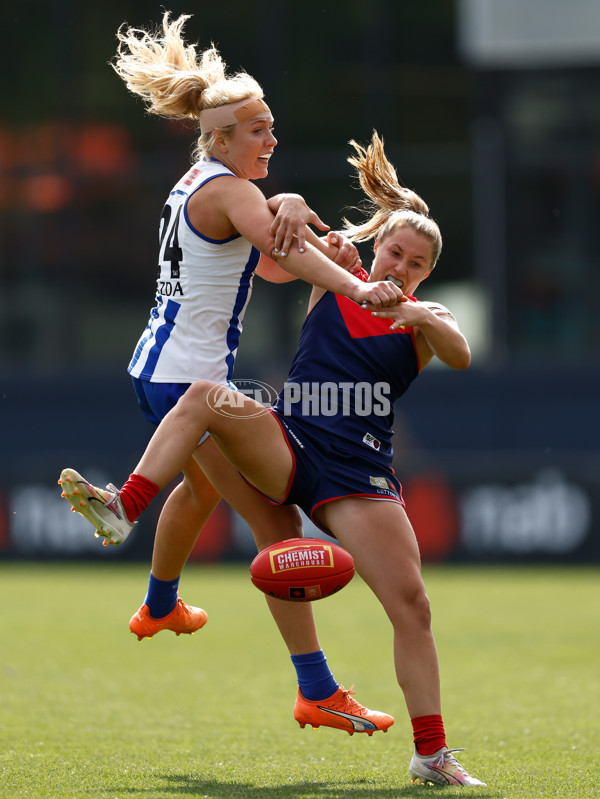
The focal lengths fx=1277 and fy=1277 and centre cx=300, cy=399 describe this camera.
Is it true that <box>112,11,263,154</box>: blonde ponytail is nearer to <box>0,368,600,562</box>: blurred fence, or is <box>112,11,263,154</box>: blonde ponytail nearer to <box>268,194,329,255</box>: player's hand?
<box>268,194,329,255</box>: player's hand

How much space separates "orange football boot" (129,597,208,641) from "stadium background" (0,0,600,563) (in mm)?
10352

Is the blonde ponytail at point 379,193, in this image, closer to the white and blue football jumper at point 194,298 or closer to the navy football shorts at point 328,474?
the white and blue football jumper at point 194,298

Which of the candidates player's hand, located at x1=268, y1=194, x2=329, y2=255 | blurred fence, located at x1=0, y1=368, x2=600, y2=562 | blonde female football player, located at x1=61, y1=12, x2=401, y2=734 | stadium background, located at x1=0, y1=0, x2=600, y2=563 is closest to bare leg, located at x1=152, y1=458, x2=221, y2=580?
blonde female football player, located at x1=61, y1=12, x2=401, y2=734

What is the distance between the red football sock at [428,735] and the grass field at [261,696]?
0.13 meters

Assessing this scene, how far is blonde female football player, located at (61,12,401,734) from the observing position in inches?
175

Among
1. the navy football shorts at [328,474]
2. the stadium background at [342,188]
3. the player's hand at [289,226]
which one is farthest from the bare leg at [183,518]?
the stadium background at [342,188]

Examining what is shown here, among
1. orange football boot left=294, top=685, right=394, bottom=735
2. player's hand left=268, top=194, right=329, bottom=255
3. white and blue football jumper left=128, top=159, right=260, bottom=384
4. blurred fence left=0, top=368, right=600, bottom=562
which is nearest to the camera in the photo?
player's hand left=268, top=194, right=329, bottom=255

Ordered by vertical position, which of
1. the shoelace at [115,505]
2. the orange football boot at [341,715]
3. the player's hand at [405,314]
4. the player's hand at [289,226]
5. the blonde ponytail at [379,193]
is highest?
the blonde ponytail at [379,193]

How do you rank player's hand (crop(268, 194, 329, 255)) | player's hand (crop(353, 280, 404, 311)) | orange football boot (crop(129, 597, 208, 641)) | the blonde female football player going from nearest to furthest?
player's hand (crop(353, 280, 404, 311))
player's hand (crop(268, 194, 329, 255))
the blonde female football player
orange football boot (crop(129, 597, 208, 641))

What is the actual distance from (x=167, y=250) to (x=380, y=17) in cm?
1387

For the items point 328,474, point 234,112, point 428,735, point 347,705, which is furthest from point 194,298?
point 428,735

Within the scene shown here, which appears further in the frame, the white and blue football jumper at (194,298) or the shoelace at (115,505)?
the white and blue football jumper at (194,298)

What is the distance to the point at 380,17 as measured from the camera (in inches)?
693

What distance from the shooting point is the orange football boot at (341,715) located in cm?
467
